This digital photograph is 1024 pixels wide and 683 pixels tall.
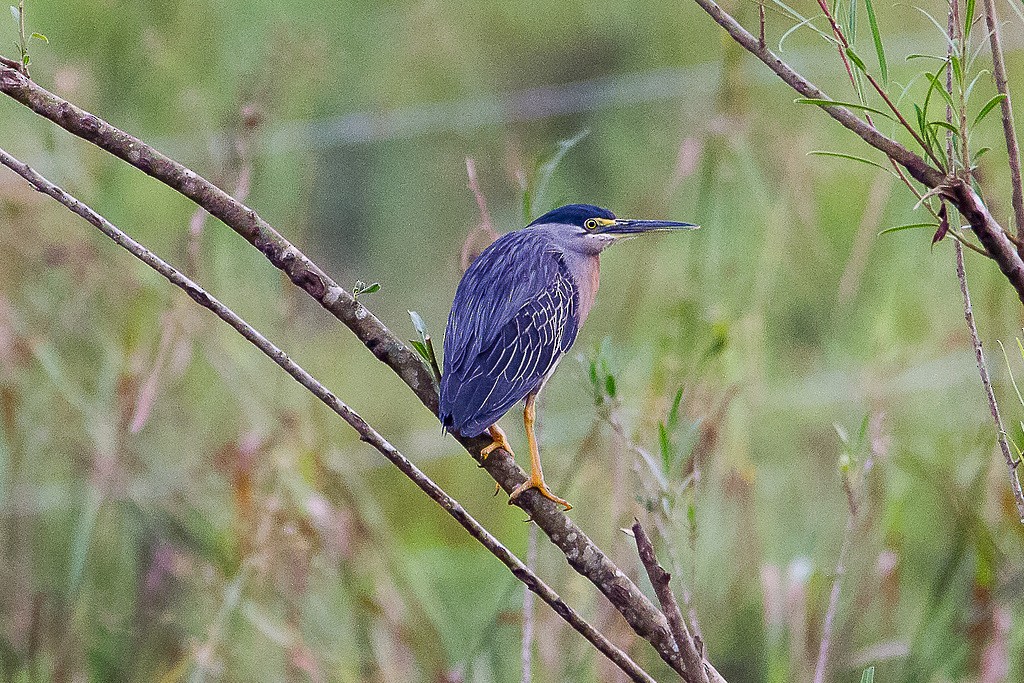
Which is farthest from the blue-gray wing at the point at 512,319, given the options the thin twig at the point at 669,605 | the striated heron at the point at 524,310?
the thin twig at the point at 669,605

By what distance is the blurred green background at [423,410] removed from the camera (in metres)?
1.79

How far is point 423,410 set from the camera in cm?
302

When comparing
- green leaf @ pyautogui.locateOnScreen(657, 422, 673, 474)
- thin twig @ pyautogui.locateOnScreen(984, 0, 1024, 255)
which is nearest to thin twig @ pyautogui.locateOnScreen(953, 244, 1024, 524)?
thin twig @ pyautogui.locateOnScreen(984, 0, 1024, 255)

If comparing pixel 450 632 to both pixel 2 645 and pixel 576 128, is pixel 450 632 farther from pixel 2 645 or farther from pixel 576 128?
pixel 576 128

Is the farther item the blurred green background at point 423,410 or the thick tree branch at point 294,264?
the blurred green background at point 423,410

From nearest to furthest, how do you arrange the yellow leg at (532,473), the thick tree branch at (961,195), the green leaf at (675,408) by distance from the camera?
the thick tree branch at (961,195)
the yellow leg at (532,473)
the green leaf at (675,408)

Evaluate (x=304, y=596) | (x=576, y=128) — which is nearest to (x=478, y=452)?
(x=304, y=596)

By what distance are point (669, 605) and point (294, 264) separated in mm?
368

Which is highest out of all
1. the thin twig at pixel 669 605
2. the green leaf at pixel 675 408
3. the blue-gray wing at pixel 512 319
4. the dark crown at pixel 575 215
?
the dark crown at pixel 575 215

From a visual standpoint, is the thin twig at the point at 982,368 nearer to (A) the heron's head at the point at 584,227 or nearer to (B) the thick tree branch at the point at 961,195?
(B) the thick tree branch at the point at 961,195

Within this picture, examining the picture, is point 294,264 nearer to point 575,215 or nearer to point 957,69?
point 957,69

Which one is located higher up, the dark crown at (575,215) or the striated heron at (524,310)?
the dark crown at (575,215)

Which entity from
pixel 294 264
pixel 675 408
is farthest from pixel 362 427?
pixel 675 408

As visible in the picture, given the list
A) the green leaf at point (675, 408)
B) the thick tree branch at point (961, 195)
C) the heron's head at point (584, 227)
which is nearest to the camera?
the thick tree branch at point (961, 195)
